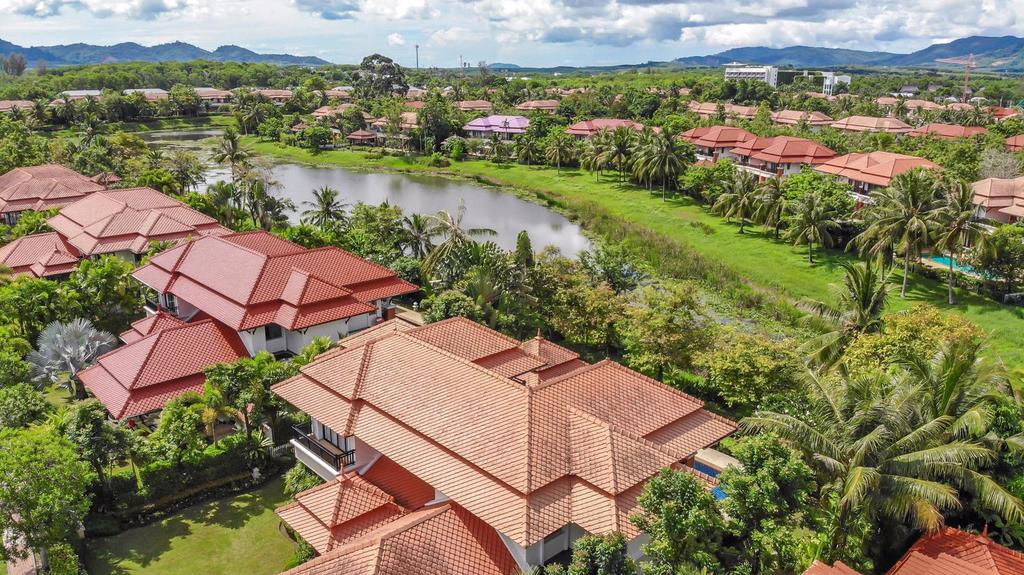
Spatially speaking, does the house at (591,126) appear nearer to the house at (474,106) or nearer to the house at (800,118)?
the house at (800,118)

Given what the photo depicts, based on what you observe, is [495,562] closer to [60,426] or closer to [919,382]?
[919,382]

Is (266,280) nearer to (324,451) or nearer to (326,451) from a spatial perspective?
(324,451)

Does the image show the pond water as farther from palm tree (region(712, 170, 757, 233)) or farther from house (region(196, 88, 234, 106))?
house (region(196, 88, 234, 106))

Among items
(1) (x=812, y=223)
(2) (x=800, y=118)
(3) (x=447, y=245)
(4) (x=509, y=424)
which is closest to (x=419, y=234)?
(3) (x=447, y=245)

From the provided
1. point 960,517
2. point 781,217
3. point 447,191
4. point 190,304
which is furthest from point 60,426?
point 447,191

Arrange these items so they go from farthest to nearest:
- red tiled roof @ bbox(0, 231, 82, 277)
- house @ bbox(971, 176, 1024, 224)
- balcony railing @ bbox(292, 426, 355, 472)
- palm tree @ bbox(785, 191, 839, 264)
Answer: house @ bbox(971, 176, 1024, 224), palm tree @ bbox(785, 191, 839, 264), red tiled roof @ bbox(0, 231, 82, 277), balcony railing @ bbox(292, 426, 355, 472)

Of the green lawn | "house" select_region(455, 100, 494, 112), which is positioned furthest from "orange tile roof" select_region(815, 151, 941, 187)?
"house" select_region(455, 100, 494, 112)

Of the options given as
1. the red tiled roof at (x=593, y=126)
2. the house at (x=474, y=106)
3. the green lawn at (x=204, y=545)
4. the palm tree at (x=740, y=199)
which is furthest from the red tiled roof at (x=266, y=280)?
the house at (x=474, y=106)
